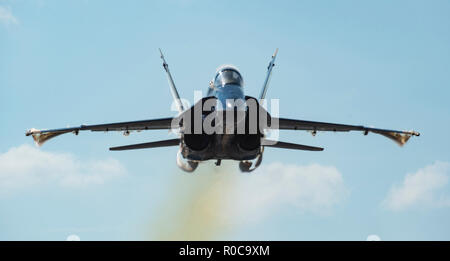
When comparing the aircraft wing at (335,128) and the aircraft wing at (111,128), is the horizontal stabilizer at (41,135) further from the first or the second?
the aircraft wing at (335,128)

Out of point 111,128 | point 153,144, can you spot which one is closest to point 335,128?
point 153,144

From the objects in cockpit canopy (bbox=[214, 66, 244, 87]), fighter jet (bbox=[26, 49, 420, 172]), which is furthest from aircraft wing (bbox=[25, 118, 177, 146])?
cockpit canopy (bbox=[214, 66, 244, 87])

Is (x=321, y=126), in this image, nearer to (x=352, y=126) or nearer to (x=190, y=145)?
(x=352, y=126)

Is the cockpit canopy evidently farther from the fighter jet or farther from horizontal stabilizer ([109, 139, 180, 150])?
horizontal stabilizer ([109, 139, 180, 150])

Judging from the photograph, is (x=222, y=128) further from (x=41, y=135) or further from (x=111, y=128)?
(x=41, y=135)

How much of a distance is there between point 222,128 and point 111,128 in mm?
7638

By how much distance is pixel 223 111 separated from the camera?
24406 mm

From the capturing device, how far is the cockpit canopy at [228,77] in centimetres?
2656

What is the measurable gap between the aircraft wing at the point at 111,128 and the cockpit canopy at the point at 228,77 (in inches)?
157

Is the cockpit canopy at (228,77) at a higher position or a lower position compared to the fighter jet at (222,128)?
higher

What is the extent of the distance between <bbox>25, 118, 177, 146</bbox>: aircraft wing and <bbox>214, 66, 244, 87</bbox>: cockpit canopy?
3987 millimetres

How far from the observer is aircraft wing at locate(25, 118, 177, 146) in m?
27.5

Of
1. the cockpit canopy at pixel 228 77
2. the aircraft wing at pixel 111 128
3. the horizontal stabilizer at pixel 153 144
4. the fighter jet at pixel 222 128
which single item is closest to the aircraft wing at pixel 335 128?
the fighter jet at pixel 222 128
